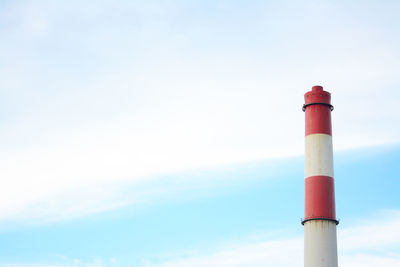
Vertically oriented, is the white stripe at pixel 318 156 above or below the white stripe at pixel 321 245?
above

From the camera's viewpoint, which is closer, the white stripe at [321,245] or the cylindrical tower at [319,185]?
the white stripe at [321,245]

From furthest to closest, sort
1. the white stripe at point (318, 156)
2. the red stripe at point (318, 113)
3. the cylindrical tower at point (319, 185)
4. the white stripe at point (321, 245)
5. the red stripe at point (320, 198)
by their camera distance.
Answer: the red stripe at point (318, 113) < the white stripe at point (318, 156) < the red stripe at point (320, 198) < the cylindrical tower at point (319, 185) < the white stripe at point (321, 245)

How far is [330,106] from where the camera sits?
3119cm

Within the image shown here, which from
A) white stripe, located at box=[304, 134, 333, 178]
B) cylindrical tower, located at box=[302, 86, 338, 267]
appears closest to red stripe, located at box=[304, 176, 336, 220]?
cylindrical tower, located at box=[302, 86, 338, 267]

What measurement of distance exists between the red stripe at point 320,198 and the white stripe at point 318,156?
0.35 metres

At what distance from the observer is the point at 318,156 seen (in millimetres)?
29891

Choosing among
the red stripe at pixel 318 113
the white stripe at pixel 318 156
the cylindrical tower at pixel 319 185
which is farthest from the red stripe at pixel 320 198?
the red stripe at pixel 318 113

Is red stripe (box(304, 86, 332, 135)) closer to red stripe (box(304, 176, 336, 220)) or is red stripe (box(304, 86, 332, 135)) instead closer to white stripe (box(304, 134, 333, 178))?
white stripe (box(304, 134, 333, 178))

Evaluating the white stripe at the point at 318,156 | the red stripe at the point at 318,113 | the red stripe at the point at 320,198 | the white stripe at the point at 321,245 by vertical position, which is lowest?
the white stripe at the point at 321,245

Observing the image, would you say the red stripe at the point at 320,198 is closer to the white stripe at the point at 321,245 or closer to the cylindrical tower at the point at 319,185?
the cylindrical tower at the point at 319,185

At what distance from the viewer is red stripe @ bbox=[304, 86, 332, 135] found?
3047 centimetres

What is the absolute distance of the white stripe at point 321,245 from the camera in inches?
1120

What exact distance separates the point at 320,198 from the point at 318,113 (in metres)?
4.26

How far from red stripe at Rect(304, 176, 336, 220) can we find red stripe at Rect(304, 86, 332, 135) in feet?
8.00
